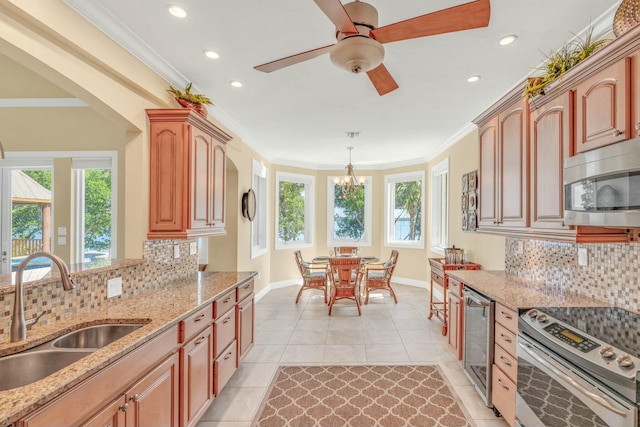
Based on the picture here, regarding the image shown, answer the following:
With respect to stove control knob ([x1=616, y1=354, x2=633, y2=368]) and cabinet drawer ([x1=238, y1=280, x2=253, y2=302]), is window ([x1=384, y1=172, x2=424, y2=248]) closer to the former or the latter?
cabinet drawer ([x1=238, y1=280, x2=253, y2=302])

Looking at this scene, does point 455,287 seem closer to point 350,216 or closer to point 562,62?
A: point 562,62

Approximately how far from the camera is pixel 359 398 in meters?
2.59

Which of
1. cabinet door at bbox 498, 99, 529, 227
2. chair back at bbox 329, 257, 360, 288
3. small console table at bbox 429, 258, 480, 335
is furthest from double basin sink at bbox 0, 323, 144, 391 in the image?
small console table at bbox 429, 258, 480, 335

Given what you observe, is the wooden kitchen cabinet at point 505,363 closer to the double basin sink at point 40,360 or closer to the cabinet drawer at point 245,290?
the cabinet drawer at point 245,290

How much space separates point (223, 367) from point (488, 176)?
284cm

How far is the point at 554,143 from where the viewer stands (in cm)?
206

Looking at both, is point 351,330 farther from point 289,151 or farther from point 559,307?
point 289,151

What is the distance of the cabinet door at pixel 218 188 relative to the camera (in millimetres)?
3066

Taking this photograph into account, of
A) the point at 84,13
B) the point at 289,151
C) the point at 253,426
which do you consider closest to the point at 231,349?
the point at 253,426

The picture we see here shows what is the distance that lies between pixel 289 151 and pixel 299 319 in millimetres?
3125

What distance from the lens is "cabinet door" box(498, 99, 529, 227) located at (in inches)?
93.9

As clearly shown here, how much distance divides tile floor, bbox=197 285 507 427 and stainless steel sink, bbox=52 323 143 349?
1.01m

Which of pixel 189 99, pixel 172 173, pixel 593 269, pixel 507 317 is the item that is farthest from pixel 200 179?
pixel 593 269

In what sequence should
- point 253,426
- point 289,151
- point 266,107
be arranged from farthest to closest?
point 289,151 < point 266,107 < point 253,426
